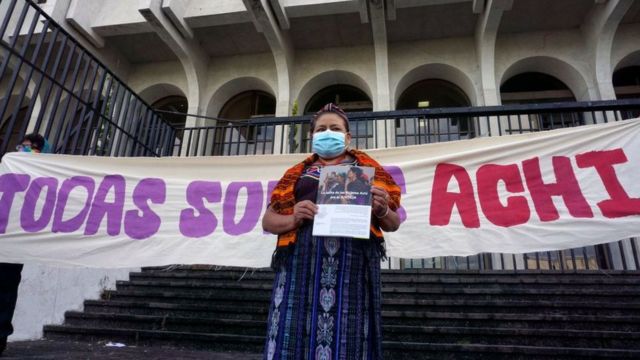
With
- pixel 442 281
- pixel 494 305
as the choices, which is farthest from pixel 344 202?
pixel 442 281

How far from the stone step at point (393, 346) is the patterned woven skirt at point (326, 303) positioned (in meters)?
2.01

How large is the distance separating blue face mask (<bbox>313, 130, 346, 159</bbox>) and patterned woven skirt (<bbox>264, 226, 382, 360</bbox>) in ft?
1.43

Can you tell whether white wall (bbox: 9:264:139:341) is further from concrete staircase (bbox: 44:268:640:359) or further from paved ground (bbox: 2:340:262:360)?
paved ground (bbox: 2:340:262:360)

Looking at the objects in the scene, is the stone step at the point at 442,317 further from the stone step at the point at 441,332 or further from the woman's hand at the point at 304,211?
the woman's hand at the point at 304,211

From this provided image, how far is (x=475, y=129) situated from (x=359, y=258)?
7.49m

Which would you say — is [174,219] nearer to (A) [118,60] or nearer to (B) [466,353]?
(B) [466,353]

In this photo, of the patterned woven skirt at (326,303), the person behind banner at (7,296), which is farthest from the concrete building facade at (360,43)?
the patterned woven skirt at (326,303)

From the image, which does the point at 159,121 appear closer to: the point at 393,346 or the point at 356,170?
the point at 393,346

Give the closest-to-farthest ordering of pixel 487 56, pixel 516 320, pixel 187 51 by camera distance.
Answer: pixel 516 320 → pixel 487 56 → pixel 187 51

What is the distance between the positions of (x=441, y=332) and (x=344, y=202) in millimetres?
2652

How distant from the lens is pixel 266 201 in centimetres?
387

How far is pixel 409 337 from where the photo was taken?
12.4ft

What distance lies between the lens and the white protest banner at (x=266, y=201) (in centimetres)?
345

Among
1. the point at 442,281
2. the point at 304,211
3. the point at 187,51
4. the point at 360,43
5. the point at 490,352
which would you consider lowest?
the point at 490,352
